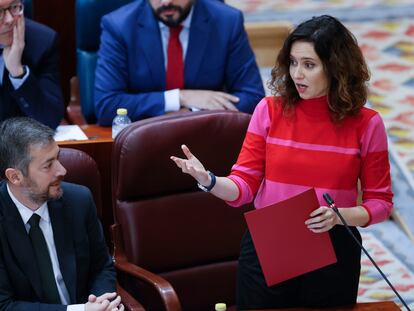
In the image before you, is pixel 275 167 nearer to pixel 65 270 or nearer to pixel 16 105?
pixel 65 270

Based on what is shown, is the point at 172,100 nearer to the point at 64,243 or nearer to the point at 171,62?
the point at 171,62

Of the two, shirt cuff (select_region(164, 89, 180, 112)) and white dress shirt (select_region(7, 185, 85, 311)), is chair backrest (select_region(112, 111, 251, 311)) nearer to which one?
white dress shirt (select_region(7, 185, 85, 311))

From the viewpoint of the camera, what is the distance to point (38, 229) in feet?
6.02

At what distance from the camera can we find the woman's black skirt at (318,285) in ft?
5.89

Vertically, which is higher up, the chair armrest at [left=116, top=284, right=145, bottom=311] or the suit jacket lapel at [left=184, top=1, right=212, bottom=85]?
the suit jacket lapel at [left=184, top=1, right=212, bottom=85]

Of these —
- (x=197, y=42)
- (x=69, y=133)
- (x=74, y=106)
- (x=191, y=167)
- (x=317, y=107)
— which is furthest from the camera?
(x=74, y=106)

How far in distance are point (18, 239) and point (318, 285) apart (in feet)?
1.86

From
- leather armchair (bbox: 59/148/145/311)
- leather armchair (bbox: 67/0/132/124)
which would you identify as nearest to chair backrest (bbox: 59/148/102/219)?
leather armchair (bbox: 59/148/145/311)

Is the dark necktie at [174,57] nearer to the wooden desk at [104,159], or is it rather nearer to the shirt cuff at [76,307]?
the wooden desk at [104,159]

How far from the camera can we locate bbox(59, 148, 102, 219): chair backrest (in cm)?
203

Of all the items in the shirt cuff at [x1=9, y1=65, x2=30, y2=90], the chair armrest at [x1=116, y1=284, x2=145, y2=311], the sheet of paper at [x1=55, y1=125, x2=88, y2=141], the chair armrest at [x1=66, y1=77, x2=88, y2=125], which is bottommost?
the chair armrest at [x1=66, y1=77, x2=88, y2=125]

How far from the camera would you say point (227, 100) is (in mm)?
2656

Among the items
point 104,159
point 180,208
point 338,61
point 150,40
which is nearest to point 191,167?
point 338,61

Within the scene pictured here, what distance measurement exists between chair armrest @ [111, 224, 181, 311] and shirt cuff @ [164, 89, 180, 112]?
1.85 ft
